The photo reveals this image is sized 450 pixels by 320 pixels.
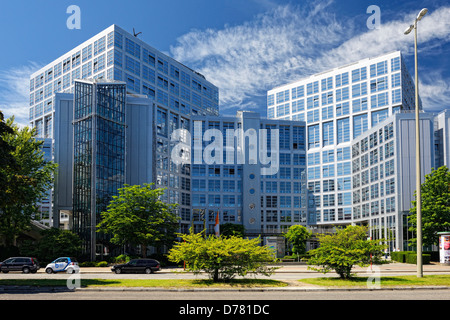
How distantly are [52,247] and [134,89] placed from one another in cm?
5128

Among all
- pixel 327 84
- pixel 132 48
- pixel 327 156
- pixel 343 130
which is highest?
pixel 132 48

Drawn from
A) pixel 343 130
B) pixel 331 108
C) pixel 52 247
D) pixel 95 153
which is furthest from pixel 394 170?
pixel 52 247

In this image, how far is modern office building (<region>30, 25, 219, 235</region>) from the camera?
7731 centimetres

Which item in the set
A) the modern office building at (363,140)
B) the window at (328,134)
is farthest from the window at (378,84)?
the window at (328,134)

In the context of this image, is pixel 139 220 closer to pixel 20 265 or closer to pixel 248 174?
pixel 20 265

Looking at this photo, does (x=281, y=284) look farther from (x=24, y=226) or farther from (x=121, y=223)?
(x=24, y=226)

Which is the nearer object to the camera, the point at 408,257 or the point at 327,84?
the point at 408,257

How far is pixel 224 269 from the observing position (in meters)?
28.0

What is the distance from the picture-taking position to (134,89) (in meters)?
98.8

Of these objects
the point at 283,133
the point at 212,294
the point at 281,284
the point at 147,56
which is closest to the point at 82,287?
the point at 212,294

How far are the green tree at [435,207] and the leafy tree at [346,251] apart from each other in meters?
34.1

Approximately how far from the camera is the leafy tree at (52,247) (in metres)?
54.9

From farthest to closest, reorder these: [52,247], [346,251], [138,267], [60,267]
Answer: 1. [52,247]
2. [60,267]
3. [138,267]
4. [346,251]

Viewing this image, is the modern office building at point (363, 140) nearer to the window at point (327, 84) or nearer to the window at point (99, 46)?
the window at point (327, 84)
